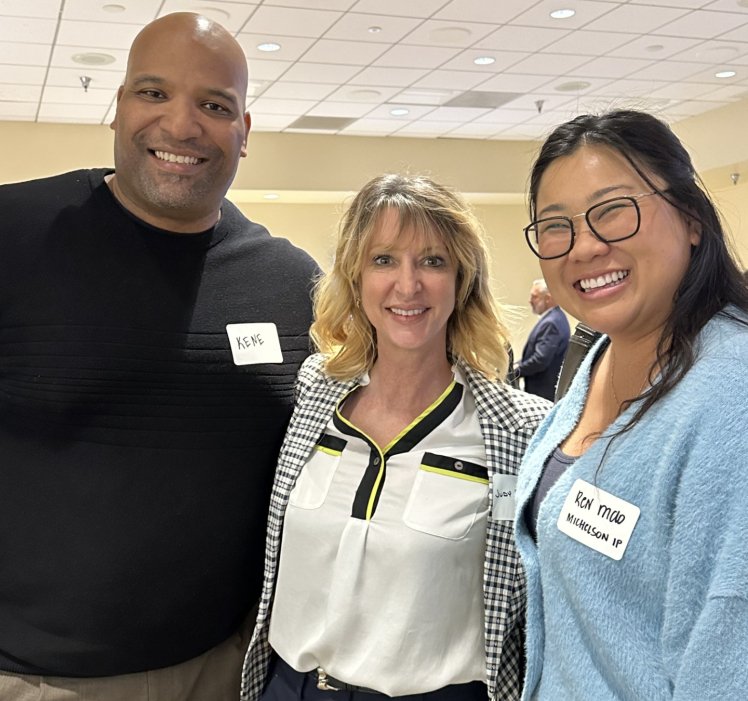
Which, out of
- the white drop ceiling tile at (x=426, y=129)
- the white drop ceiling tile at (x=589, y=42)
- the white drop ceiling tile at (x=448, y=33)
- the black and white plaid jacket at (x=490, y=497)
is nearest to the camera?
the black and white plaid jacket at (x=490, y=497)

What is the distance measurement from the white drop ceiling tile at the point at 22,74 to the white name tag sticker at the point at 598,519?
313 inches

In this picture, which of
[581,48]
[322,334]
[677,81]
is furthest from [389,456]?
[677,81]

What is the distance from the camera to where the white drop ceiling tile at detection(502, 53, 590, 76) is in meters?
8.28

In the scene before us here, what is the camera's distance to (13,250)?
1.94 m

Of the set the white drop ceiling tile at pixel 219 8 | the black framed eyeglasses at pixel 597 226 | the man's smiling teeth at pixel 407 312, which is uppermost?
the white drop ceiling tile at pixel 219 8

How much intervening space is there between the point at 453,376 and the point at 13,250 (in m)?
1.03

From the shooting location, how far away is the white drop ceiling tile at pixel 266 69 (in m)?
8.10

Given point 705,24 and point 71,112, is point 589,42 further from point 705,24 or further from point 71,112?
point 71,112

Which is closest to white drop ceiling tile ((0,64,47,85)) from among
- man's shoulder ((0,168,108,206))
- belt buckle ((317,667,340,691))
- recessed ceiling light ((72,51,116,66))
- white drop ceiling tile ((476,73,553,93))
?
recessed ceiling light ((72,51,116,66))

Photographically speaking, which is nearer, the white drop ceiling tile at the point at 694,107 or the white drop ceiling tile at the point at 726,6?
the white drop ceiling tile at the point at 726,6

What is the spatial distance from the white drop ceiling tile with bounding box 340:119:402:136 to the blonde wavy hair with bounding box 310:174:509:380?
359 inches

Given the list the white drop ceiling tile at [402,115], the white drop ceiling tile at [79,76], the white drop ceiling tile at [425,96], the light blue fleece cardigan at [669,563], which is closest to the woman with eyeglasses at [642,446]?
the light blue fleece cardigan at [669,563]

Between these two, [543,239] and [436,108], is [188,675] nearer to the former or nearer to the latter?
[543,239]

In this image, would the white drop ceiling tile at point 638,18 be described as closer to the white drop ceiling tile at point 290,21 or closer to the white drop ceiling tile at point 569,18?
the white drop ceiling tile at point 569,18
